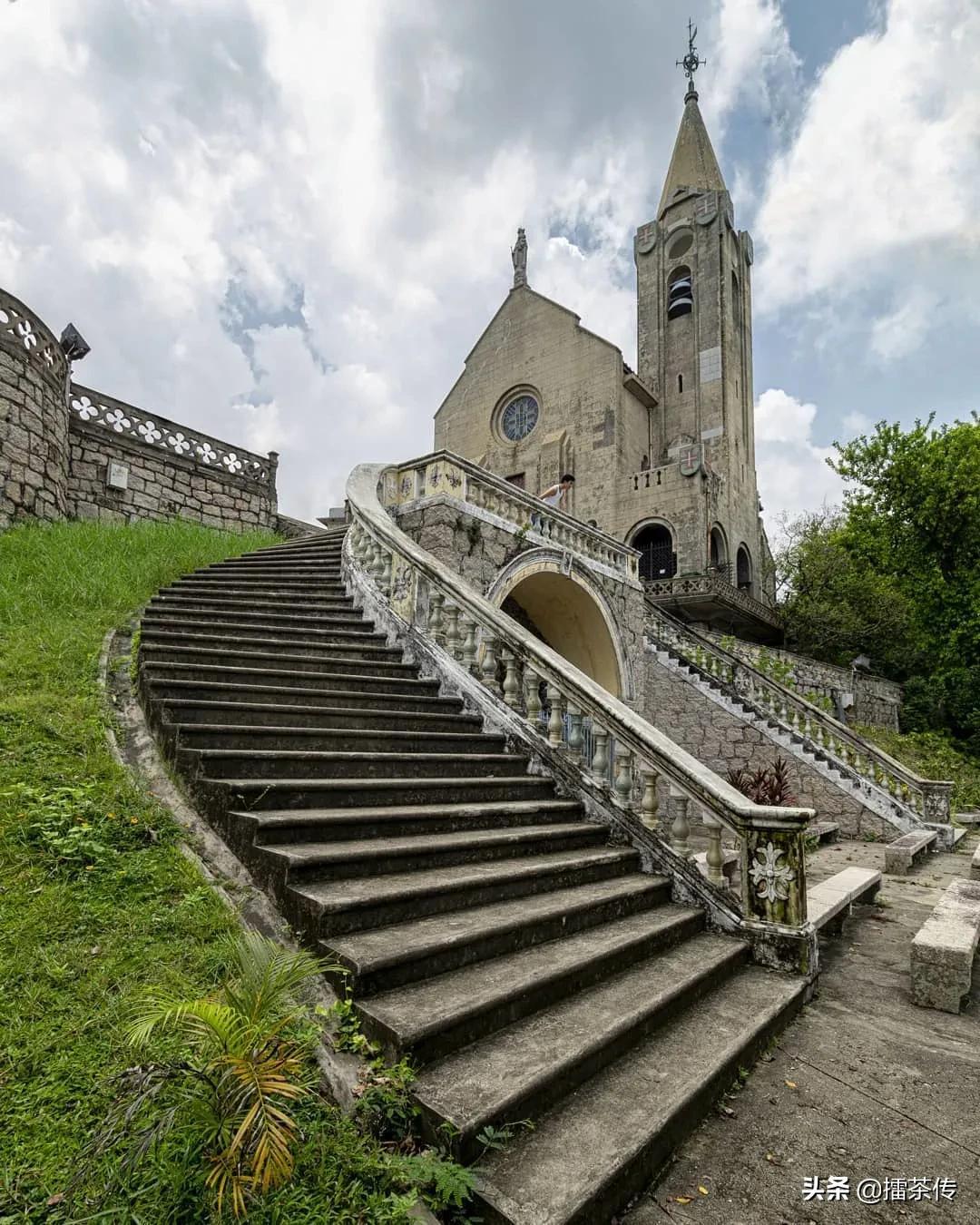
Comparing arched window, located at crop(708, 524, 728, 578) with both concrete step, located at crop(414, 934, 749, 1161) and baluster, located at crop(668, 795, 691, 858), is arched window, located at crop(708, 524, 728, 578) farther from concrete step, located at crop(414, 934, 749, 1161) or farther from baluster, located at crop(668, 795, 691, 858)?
concrete step, located at crop(414, 934, 749, 1161)

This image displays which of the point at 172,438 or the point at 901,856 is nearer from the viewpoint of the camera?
the point at 901,856

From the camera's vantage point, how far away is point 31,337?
10.3 metres

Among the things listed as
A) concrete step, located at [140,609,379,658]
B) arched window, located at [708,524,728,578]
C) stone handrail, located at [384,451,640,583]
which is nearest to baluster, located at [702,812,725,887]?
concrete step, located at [140,609,379,658]

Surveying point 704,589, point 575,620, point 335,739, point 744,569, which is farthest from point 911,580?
point 335,739

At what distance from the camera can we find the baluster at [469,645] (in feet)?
20.2

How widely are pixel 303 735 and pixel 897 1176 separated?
3.70 m

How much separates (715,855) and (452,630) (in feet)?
10.6

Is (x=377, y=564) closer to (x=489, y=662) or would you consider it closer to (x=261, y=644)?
(x=261, y=644)

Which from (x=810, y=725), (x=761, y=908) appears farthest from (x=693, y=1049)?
(x=810, y=725)

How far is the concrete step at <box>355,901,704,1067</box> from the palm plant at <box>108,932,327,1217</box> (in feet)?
1.31

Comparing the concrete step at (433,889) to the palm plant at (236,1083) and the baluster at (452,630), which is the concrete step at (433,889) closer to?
the palm plant at (236,1083)

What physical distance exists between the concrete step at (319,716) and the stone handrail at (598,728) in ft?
1.58

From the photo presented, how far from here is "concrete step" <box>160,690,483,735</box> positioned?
14.5 feet

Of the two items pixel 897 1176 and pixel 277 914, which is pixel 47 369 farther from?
pixel 897 1176
